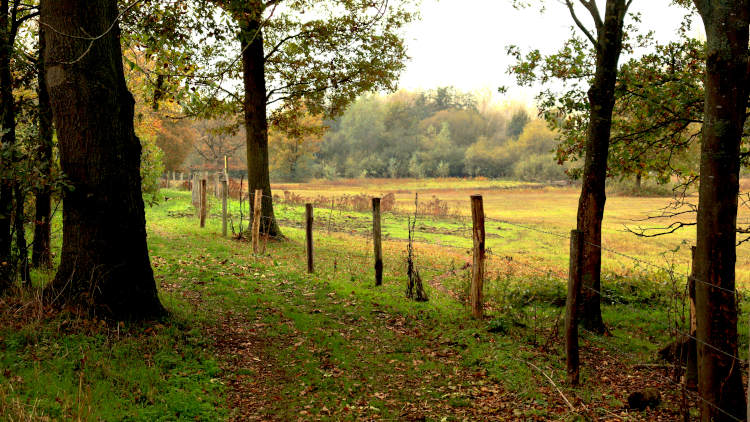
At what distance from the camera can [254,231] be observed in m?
15.1

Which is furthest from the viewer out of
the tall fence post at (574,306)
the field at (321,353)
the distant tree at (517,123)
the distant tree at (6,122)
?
the distant tree at (517,123)

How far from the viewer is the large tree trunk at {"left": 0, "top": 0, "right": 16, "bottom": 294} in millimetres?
7246

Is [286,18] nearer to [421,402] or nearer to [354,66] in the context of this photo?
[354,66]

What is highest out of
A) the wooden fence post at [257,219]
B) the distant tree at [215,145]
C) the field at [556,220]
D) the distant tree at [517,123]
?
the distant tree at [517,123]

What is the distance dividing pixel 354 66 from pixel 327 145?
6657 centimetres

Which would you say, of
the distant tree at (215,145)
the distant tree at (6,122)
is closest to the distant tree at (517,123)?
the distant tree at (215,145)

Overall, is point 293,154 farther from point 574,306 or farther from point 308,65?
point 574,306

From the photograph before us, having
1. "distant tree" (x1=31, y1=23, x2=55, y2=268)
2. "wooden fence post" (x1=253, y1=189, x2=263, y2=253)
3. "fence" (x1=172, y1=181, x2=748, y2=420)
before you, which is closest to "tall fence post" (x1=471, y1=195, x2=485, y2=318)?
"fence" (x1=172, y1=181, x2=748, y2=420)

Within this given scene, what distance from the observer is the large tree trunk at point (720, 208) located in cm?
457

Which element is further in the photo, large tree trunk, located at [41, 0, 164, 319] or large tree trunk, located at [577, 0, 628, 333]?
large tree trunk, located at [577, 0, 628, 333]

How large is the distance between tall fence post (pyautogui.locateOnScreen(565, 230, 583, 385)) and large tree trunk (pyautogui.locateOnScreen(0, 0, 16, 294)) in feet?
25.4

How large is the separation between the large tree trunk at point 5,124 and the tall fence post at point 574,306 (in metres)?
7.74

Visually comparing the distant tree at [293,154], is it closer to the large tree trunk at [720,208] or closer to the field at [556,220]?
the field at [556,220]

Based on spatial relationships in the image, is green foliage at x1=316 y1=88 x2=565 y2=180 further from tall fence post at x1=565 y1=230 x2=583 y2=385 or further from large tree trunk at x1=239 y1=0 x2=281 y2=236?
tall fence post at x1=565 y1=230 x2=583 y2=385
